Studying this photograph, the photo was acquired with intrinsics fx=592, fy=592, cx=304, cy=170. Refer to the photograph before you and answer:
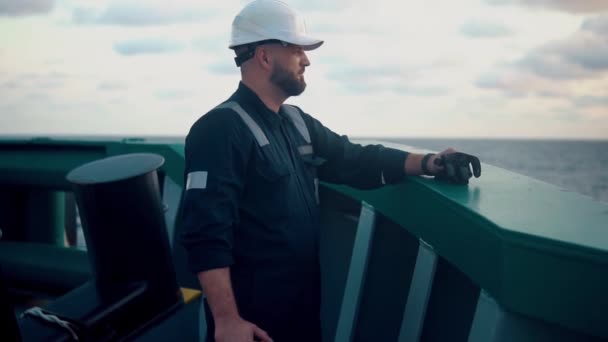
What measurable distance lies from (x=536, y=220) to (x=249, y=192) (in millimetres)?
963

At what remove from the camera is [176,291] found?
11.0ft

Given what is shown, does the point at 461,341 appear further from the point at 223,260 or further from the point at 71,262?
the point at 71,262

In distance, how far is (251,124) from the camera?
203 centimetres

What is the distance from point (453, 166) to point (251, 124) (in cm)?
71

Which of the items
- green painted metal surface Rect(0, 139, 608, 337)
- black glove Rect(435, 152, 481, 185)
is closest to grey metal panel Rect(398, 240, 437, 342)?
green painted metal surface Rect(0, 139, 608, 337)

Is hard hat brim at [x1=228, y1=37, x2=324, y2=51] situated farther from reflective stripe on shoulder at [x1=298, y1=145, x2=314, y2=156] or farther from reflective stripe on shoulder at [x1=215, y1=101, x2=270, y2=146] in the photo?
reflective stripe on shoulder at [x1=298, y1=145, x2=314, y2=156]

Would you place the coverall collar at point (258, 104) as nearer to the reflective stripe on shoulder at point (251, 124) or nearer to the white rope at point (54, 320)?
the reflective stripe on shoulder at point (251, 124)

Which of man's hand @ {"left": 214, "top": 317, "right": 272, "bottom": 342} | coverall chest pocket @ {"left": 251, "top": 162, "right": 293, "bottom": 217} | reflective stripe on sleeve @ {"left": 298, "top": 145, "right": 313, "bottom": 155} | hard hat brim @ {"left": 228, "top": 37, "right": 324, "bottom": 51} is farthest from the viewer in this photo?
reflective stripe on sleeve @ {"left": 298, "top": 145, "right": 313, "bottom": 155}

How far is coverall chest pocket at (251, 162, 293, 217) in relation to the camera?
2.02 m

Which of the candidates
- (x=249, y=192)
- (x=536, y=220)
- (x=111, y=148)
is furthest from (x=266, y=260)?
(x=111, y=148)

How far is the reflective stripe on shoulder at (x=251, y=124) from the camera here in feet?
6.64

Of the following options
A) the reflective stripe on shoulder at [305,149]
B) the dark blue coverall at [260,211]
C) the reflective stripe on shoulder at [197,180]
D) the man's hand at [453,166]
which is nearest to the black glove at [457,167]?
the man's hand at [453,166]

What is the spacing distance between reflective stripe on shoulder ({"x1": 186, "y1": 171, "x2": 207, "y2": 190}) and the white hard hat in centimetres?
56

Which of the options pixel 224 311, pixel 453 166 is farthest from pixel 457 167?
pixel 224 311
